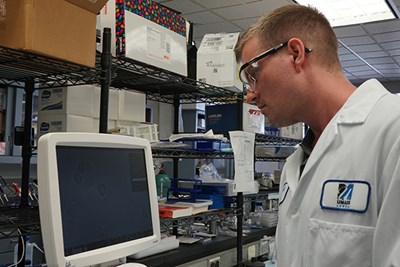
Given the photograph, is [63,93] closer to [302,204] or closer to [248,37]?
[248,37]

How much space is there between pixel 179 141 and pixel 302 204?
2.85ft

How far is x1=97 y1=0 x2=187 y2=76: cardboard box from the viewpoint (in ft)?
4.36

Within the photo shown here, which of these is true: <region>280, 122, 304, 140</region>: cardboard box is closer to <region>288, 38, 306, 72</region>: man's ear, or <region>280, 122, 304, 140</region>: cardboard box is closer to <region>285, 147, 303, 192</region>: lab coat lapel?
<region>285, 147, 303, 192</region>: lab coat lapel

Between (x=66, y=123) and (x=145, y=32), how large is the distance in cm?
43

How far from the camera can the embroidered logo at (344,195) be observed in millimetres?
801

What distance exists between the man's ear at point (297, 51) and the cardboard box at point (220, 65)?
0.84m

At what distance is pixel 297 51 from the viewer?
96 cm

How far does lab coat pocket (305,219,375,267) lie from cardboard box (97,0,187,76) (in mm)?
835

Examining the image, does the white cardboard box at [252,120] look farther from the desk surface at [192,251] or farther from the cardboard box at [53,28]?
the cardboard box at [53,28]

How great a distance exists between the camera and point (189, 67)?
69.4 inches

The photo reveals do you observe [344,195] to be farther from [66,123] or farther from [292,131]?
[292,131]

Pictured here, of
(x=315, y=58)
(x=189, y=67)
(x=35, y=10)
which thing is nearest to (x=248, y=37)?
(x=315, y=58)

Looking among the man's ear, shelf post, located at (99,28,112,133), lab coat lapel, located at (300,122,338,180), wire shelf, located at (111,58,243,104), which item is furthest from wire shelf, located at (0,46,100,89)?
lab coat lapel, located at (300,122,338,180)

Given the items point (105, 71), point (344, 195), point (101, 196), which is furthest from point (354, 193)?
point (105, 71)
